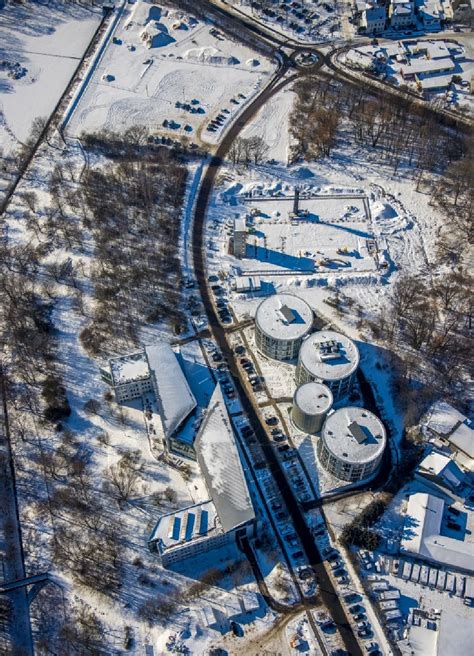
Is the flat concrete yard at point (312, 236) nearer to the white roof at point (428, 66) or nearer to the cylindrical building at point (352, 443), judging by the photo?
the cylindrical building at point (352, 443)

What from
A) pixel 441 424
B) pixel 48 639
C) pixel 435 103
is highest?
pixel 435 103

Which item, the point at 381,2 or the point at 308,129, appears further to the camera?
the point at 381,2

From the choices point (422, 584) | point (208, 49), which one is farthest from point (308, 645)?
point (208, 49)

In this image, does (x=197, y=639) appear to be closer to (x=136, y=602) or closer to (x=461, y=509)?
(x=136, y=602)

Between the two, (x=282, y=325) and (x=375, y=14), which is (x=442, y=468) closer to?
(x=282, y=325)

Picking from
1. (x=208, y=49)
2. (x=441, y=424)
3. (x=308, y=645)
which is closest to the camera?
(x=308, y=645)

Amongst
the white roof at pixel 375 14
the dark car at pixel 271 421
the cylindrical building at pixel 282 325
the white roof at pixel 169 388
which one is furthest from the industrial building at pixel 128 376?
the white roof at pixel 375 14
